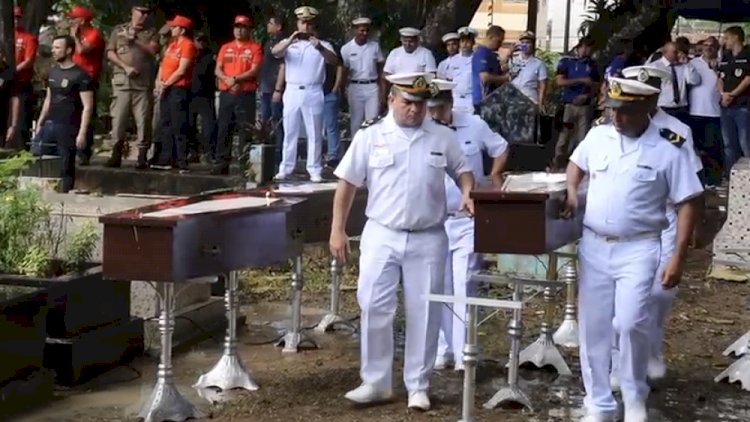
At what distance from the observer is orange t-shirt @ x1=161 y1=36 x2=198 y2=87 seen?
1609cm

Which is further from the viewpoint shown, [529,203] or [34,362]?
[34,362]

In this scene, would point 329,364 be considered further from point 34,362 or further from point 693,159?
point 693,159

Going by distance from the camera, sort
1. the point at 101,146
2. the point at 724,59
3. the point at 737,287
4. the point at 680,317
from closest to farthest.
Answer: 1. the point at 680,317
2. the point at 737,287
3. the point at 724,59
4. the point at 101,146

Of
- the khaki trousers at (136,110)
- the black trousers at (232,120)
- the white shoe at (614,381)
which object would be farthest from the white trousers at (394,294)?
the khaki trousers at (136,110)

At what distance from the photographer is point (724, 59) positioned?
17.7 meters

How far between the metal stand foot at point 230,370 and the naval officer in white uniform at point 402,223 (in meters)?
0.81

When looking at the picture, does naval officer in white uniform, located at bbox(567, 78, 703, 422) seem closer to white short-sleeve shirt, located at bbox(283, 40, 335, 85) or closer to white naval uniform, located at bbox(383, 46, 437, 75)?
white short-sleeve shirt, located at bbox(283, 40, 335, 85)

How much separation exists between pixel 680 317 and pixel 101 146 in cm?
1118

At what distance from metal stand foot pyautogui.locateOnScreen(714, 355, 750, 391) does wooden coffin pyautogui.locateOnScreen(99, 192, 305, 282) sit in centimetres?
303

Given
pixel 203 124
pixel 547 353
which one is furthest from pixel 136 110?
pixel 547 353

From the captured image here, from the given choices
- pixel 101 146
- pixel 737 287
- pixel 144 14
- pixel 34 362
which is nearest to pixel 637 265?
pixel 34 362

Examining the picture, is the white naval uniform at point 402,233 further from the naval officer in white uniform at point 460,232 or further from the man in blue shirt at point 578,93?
the man in blue shirt at point 578,93

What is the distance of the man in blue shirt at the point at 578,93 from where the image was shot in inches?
726

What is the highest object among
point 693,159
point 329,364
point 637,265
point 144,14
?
point 144,14
